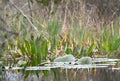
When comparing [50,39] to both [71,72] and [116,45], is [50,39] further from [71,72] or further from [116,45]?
[71,72]

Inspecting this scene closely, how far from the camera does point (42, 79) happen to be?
493 cm

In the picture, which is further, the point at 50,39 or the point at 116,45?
the point at 50,39

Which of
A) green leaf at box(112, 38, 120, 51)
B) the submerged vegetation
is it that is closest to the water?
the submerged vegetation

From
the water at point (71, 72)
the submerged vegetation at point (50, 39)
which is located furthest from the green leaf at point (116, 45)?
the water at point (71, 72)

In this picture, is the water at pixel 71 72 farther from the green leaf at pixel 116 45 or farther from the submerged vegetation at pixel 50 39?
the green leaf at pixel 116 45

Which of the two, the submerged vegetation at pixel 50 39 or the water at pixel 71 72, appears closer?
the water at pixel 71 72

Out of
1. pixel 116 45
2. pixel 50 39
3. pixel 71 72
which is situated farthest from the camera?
pixel 50 39

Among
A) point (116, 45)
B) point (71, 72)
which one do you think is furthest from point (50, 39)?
point (71, 72)

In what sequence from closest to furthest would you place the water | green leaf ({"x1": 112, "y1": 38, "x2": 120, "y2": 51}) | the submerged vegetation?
the water, the submerged vegetation, green leaf ({"x1": 112, "y1": 38, "x2": 120, "y2": 51})

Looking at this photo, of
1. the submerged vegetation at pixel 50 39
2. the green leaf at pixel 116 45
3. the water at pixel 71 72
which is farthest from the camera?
the green leaf at pixel 116 45

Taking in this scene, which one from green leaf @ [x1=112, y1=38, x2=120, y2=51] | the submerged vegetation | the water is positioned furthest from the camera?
green leaf @ [x1=112, y1=38, x2=120, y2=51]

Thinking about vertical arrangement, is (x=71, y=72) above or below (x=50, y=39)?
Answer: below

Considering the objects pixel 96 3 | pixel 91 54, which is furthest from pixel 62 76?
pixel 96 3

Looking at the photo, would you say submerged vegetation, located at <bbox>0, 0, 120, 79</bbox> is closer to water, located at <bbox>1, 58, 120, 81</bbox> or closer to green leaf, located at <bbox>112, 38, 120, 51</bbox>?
green leaf, located at <bbox>112, 38, 120, 51</bbox>
